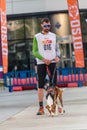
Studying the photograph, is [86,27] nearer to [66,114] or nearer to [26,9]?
[26,9]

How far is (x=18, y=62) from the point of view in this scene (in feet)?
87.8

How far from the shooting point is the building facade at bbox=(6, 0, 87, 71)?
25578mm

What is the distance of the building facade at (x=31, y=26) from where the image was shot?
2558 centimetres

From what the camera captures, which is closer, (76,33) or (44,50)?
(44,50)

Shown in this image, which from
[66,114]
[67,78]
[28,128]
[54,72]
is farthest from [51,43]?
[67,78]

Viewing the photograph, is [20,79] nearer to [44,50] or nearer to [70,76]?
[70,76]

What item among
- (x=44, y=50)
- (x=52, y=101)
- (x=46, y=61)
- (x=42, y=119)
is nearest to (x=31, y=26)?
(x=44, y=50)

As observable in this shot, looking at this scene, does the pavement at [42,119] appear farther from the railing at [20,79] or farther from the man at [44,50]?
the railing at [20,79]

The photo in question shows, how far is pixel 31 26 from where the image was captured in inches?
1038

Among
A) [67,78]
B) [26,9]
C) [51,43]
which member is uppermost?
[26,9]

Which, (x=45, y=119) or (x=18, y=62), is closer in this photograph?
(x=45, y=119)

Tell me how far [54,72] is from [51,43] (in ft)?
2.04

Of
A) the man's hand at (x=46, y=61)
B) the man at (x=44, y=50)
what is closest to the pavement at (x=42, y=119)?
the man at (x=44, y=50)

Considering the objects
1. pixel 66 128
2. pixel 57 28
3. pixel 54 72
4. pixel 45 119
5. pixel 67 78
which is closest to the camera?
pixel 66 128
